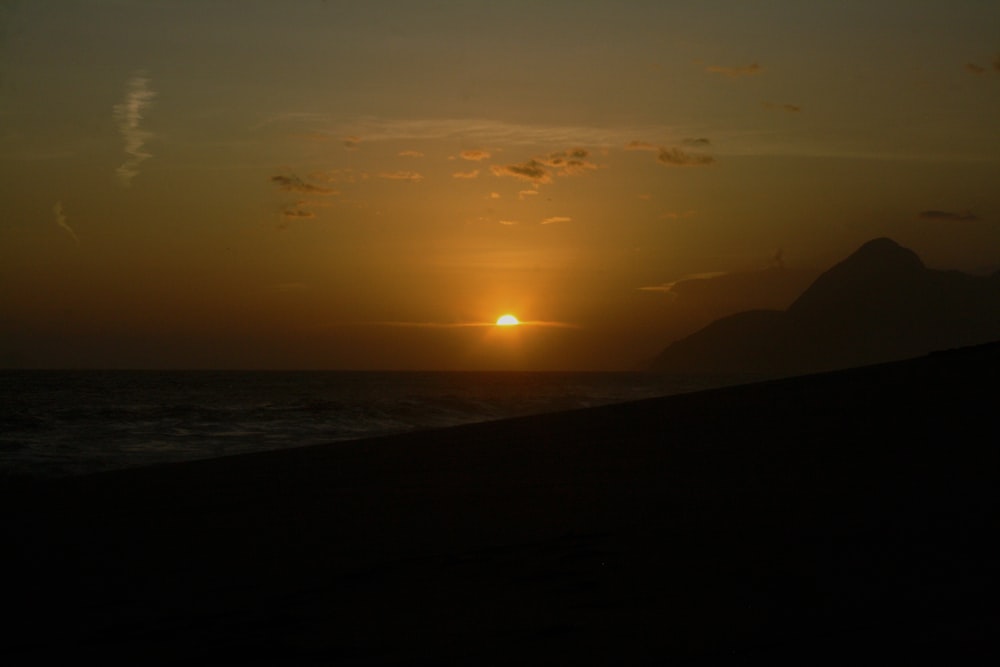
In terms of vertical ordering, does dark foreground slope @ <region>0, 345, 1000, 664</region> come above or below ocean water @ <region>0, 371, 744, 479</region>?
above

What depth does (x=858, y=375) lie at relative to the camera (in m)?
14.7

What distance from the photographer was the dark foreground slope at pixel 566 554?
4.20 meters

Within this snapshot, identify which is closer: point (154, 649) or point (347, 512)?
point (154, 649)

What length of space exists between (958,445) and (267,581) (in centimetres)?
585

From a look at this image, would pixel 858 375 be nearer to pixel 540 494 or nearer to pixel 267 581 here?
pixel 540 494

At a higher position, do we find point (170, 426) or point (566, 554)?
point (566, 554)

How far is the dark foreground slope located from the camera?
4195mm

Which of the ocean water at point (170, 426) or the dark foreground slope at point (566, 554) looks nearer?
the dark foreground slope at point (566, 554)

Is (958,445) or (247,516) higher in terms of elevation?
(958,445)

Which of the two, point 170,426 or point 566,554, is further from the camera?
point 170,426

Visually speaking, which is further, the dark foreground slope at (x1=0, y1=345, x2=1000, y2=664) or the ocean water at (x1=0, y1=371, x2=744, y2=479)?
the ocean water at (x1=0, y1=371, x2=744, y2=479)

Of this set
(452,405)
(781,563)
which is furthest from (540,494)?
(452,405)

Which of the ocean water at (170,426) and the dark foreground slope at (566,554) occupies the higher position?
the dark foreground slope at (566,554)

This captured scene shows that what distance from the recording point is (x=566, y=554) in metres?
5.82
